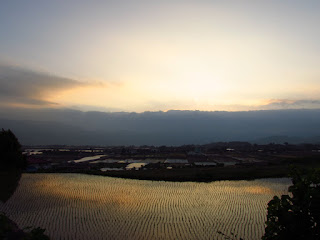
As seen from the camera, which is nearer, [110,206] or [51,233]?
[51,233]

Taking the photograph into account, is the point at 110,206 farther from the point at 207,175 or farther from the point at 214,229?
the point at 207,175

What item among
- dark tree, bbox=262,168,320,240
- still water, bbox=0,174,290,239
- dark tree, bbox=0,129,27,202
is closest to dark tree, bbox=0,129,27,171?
dark tree, bbox=0,129,27,202

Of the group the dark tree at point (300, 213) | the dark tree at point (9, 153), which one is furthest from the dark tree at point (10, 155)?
the dark tree at point (300, 213)

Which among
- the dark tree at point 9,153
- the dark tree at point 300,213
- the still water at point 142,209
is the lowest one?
the still water at point 142,209

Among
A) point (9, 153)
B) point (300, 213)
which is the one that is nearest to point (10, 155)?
point (9, 153)

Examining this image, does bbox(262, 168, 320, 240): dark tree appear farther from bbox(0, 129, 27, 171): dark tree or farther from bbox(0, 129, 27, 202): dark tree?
bbox(0, 129, 27, 171): dark tree

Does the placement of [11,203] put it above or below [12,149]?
below

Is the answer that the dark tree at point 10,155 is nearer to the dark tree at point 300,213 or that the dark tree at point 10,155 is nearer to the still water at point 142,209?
the still water at point 142,209

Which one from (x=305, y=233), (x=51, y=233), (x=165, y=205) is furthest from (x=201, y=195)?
(x=305, y=233)
